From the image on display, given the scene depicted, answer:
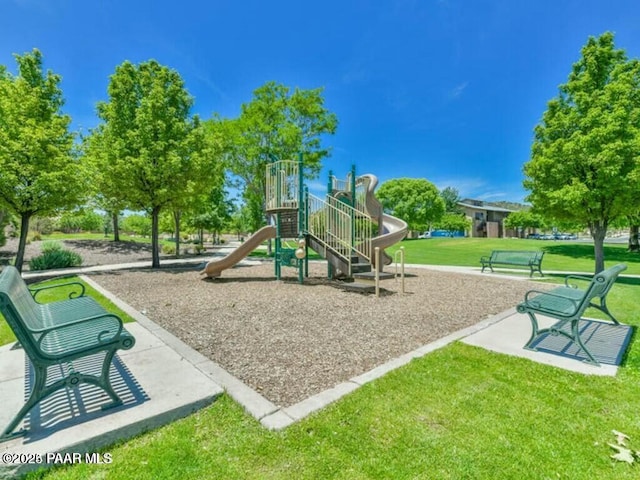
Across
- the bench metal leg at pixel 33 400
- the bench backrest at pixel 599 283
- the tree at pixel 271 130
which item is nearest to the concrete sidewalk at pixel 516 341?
the bench backrest at pixel 599 283

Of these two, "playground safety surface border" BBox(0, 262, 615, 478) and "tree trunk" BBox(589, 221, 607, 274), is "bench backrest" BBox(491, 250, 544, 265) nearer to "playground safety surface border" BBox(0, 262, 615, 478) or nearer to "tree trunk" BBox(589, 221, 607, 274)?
"tree trunk" BBox(589, 221, 607, 274)

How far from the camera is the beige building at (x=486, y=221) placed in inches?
2274

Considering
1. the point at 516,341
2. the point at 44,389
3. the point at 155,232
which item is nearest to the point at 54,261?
the point at 155,232

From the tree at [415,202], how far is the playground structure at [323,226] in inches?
1608

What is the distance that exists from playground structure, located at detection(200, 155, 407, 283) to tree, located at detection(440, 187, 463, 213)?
2507 inches

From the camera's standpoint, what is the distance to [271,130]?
65.6 ft

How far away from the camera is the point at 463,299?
757 cm

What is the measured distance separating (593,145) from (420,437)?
11.5 m

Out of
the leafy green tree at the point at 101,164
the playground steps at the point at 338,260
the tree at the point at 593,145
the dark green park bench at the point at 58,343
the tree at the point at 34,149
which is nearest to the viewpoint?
the dark green park bench at the point at 58,343

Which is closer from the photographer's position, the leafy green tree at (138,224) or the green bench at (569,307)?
the green bench at (569,307)

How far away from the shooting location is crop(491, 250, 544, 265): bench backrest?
11.4 m

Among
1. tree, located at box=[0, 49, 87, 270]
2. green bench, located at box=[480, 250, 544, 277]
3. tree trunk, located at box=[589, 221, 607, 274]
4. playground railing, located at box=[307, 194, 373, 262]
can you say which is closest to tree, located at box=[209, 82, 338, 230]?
tree, located at box=[0, 49, 87, 270]

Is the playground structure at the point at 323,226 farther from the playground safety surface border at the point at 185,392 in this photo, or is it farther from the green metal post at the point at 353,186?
the playground safety surface border at the point at 185,392

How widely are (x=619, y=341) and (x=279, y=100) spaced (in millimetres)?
20525
